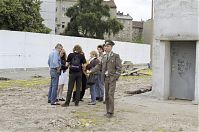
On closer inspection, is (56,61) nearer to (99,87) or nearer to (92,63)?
(92,63)

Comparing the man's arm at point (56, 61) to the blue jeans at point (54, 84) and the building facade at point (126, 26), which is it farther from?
the building facade at point (126, 26)

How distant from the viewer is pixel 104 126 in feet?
31.4

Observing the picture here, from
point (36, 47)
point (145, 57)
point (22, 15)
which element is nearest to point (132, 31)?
point (145, 57)

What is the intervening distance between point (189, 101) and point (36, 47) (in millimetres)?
18902

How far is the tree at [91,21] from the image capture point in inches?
2785

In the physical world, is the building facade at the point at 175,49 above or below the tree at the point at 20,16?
below

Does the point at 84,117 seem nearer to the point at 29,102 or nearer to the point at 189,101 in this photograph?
the point at 29,102

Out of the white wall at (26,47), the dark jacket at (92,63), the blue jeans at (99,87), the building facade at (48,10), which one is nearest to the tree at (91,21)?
the building facade at (48,10)

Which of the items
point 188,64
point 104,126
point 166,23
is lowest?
point 104,126

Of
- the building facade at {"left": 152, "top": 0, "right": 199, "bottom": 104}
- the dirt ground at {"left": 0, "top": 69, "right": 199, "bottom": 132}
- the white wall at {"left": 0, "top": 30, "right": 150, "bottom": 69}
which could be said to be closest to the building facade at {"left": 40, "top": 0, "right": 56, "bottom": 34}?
the white wall at {"left": 0, "top": 30, "right": 150, "bottom": 69}

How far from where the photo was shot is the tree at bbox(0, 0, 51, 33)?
1609 inches

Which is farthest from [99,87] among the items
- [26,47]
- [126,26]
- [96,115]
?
[126,26]

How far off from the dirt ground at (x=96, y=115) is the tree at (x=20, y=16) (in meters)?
27.2

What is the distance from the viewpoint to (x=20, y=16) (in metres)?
42.0
